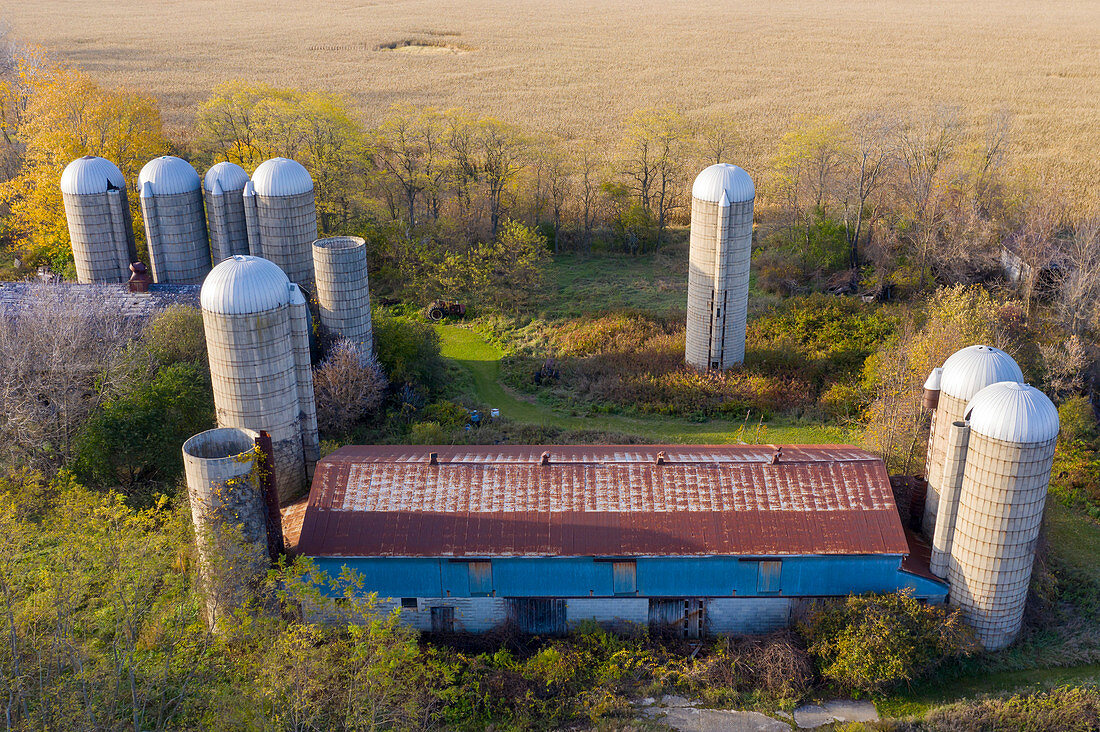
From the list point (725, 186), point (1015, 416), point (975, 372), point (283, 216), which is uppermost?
point (725, 186)

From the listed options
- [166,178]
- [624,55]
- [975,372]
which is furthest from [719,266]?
[624,55]

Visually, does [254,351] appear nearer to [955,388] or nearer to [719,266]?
[719,266]

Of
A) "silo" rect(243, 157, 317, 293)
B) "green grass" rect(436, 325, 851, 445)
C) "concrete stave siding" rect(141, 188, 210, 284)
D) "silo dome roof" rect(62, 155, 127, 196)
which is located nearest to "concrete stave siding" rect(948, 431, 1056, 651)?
"green grass" rect(436, 325, 851, 445)

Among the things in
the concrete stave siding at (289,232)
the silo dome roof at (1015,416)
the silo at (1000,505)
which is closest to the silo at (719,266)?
the silo at (1000,505)

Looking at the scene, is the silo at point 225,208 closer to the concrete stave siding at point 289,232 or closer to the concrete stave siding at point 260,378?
the concrete stave siding at point 289,232

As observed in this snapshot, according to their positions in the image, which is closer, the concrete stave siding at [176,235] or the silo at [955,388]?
the silo at [955,388]

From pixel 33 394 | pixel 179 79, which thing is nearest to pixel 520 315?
pixel 33 394
